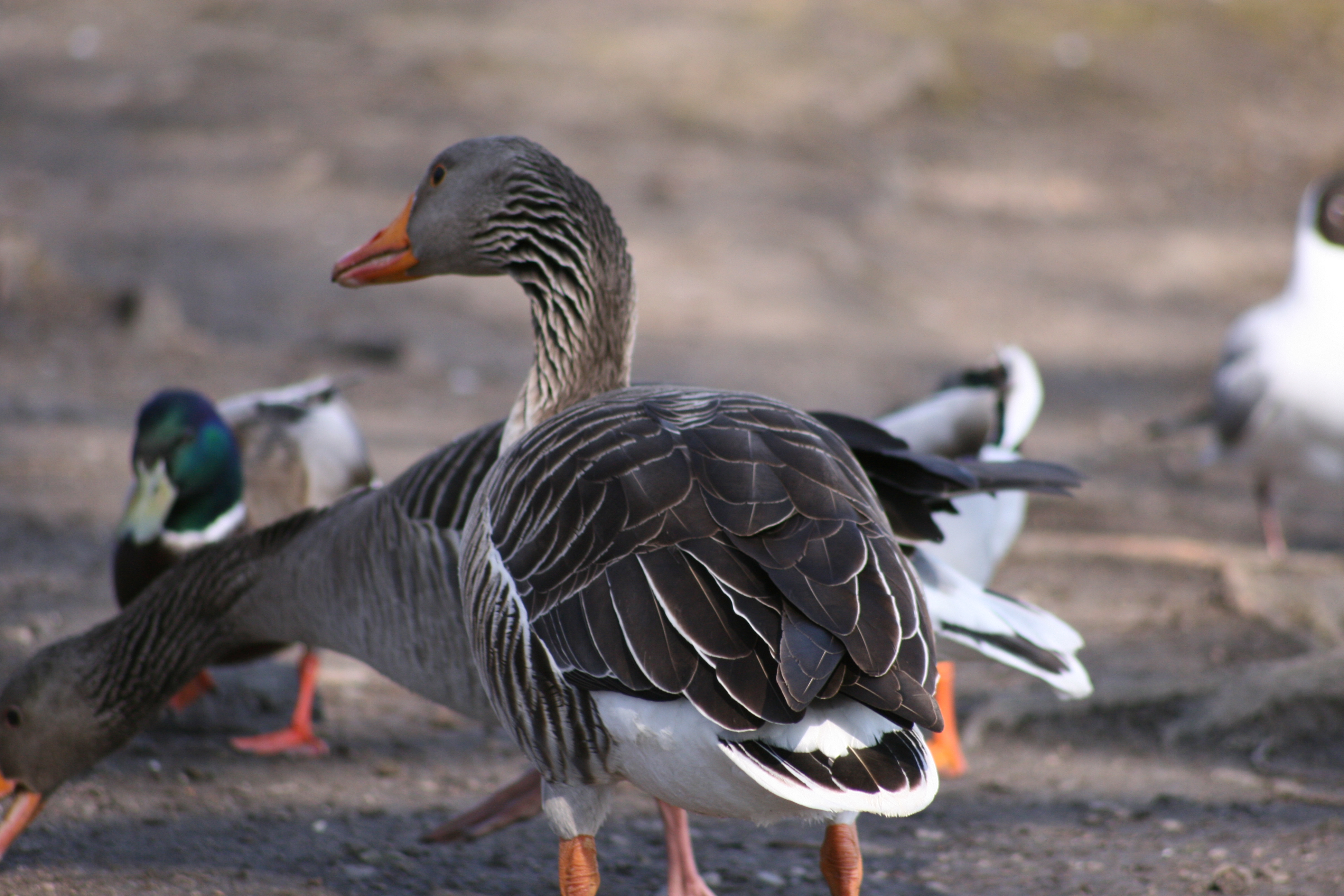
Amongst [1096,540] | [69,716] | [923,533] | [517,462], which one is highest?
[517,462]

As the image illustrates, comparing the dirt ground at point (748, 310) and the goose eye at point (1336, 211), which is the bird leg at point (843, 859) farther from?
the goose eye at point (1336, 211)

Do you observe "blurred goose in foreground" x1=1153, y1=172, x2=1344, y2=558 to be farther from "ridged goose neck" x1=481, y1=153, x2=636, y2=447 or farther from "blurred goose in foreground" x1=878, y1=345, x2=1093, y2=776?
"ridged goose neck" x1=481, y1=153, x2=636, y2=447

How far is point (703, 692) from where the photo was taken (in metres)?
2.23

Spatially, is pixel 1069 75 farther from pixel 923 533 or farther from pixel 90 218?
pixel 923 533

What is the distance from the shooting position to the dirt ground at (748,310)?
365 centimetres

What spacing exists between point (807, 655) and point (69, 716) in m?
2.17

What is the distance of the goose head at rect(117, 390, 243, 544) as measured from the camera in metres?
4.27

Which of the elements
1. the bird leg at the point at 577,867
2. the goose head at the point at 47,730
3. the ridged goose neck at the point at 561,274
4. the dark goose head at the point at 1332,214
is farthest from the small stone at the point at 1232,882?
the dark goose head at the point at 1332,214

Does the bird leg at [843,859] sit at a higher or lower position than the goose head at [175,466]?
lower

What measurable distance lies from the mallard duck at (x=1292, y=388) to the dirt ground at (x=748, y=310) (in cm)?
31

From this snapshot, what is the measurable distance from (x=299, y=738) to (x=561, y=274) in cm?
178

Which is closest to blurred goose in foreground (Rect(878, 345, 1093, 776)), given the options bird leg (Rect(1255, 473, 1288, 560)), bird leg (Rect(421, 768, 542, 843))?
bird leg (Rect(421, 768, 542, 843))

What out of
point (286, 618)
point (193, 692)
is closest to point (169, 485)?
point (193, 692)

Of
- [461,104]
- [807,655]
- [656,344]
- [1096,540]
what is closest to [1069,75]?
[461,104]
